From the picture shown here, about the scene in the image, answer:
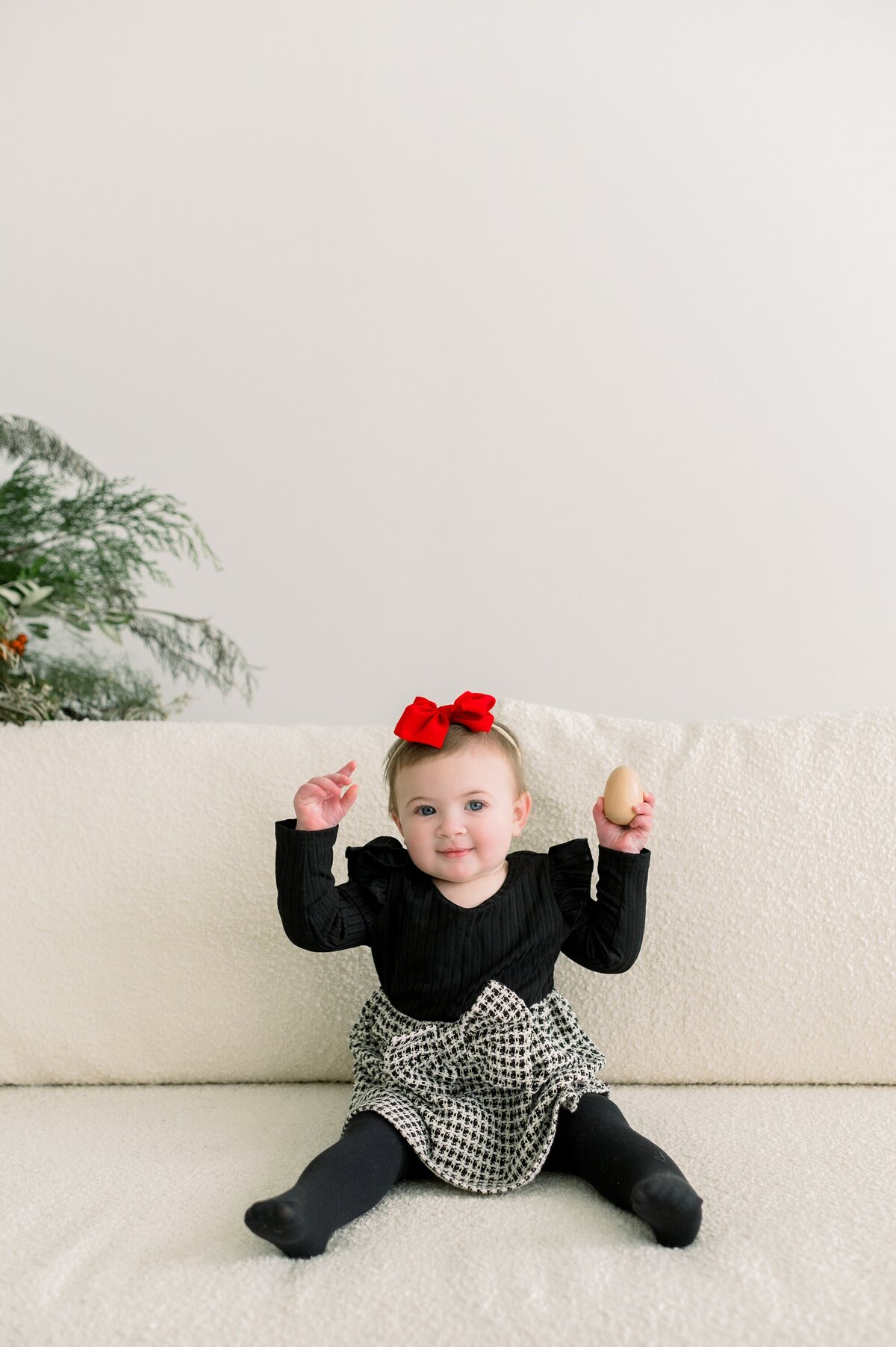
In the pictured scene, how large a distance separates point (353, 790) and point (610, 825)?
0.26m

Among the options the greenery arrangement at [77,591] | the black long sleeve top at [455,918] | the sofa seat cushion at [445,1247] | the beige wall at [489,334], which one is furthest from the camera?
the beige wall at [489,334]

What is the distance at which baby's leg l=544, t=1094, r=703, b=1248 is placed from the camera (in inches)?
31.2

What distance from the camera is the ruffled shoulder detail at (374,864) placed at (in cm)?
113

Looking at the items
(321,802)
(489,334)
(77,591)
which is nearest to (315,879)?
(321,802)

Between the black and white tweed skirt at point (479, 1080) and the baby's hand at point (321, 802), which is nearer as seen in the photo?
the black and white tweed skirt at point (479, 1080)

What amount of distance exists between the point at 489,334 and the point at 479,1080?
3.90 ft

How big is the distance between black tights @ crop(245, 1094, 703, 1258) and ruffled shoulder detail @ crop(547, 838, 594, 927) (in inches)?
7.4

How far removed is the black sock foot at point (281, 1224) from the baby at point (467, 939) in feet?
0.48

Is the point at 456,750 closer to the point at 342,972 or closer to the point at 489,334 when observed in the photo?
the point at 342,972

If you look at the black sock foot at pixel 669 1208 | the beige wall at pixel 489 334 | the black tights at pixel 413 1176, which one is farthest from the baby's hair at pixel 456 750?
the beige wall at pixel 489 334

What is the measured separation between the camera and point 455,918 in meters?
1.08

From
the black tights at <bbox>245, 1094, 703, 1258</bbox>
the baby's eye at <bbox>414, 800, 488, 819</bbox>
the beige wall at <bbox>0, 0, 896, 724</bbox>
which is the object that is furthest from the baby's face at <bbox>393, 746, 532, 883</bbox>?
the beige wall at <bbox>0, 0, 896, 724</bbox>

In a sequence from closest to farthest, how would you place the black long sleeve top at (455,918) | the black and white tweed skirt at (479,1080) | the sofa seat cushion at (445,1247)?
the sofa seat cushion at (445,1247), the black and white tweed skirt at (479,1080), the black long sleeve top at (455,918)

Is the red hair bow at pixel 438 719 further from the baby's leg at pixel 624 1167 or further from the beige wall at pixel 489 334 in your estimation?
the beige wall at pixel 489 334
